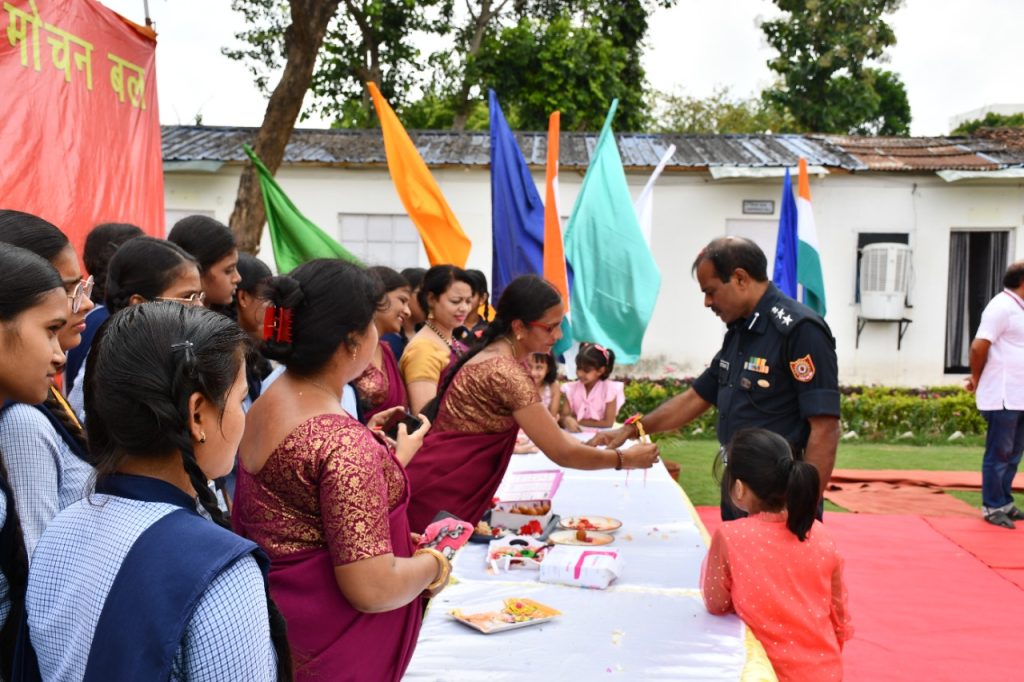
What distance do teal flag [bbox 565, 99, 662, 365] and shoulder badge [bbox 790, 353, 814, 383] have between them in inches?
118

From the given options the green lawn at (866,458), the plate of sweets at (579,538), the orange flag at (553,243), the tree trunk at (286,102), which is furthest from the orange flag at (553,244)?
the plate of sweets at (579,538)

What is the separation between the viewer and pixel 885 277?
10.1 m

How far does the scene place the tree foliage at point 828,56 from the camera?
53.7 feet

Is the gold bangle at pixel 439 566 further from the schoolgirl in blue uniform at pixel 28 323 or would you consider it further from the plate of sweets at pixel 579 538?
the plate of sweets at pixel 579 538

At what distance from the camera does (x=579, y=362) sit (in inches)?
237

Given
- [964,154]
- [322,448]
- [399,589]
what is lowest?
[399,589]

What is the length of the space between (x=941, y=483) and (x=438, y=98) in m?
12.4

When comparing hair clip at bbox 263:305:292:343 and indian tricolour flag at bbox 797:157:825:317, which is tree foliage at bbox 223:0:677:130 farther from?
hair clip at bbox 263:305:292:343

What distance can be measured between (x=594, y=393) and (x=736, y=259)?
9.33 feet

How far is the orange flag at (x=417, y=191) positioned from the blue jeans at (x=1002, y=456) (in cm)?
360

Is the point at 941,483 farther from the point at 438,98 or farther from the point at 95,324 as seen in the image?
the point at 438,98

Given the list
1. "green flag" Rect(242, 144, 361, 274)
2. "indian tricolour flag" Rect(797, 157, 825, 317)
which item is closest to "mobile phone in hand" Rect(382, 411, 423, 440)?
"green flag" Rect(242, 144, 361, 274)

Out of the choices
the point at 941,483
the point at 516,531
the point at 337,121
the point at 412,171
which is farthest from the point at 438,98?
the point at 516,531

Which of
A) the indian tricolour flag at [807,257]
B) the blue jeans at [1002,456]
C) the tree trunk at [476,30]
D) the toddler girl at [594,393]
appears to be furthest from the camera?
the tree trunk at [476,30]
